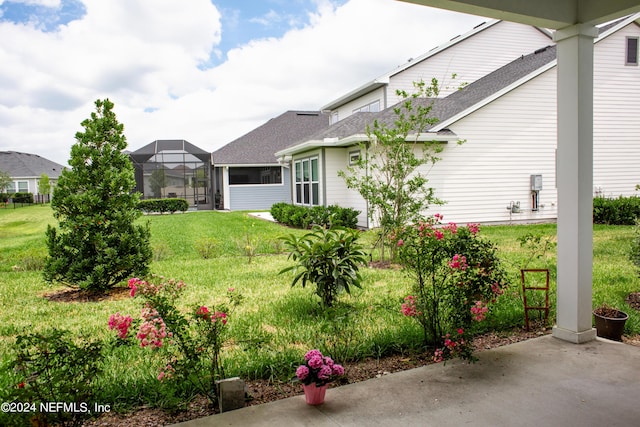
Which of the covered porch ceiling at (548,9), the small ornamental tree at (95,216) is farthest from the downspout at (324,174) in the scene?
the covered porch ceiling at (548,9)

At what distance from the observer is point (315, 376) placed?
3.19 m

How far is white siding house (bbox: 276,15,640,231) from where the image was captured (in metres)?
14.8

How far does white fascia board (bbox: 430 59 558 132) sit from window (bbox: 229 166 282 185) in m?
15.5

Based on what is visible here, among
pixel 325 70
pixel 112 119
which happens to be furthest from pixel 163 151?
pixel 112 119

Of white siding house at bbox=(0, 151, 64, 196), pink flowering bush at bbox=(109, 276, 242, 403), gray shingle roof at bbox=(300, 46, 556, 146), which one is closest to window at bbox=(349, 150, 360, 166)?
gray shingle roof at bbox=(300, 46, 556, 146)

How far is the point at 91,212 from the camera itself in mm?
6762

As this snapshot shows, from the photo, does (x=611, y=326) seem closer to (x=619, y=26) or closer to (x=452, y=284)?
(x=452, y=284)

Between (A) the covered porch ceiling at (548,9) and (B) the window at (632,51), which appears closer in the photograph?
(A) the covered porch ceiling at (548,9)

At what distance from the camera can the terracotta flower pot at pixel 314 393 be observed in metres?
3.21

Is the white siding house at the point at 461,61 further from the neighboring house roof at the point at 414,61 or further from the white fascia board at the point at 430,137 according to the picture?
the white fascia board at the point at 430,137

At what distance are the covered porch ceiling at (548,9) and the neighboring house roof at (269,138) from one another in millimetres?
23959

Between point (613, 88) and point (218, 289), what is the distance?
1559 cm

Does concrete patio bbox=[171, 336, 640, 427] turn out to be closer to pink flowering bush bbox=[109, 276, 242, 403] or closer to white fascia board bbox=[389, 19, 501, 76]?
pink flowering bush bbox=[109, 276, 242, 403]

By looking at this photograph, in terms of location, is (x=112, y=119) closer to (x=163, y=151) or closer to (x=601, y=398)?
(x=601, y=398)
